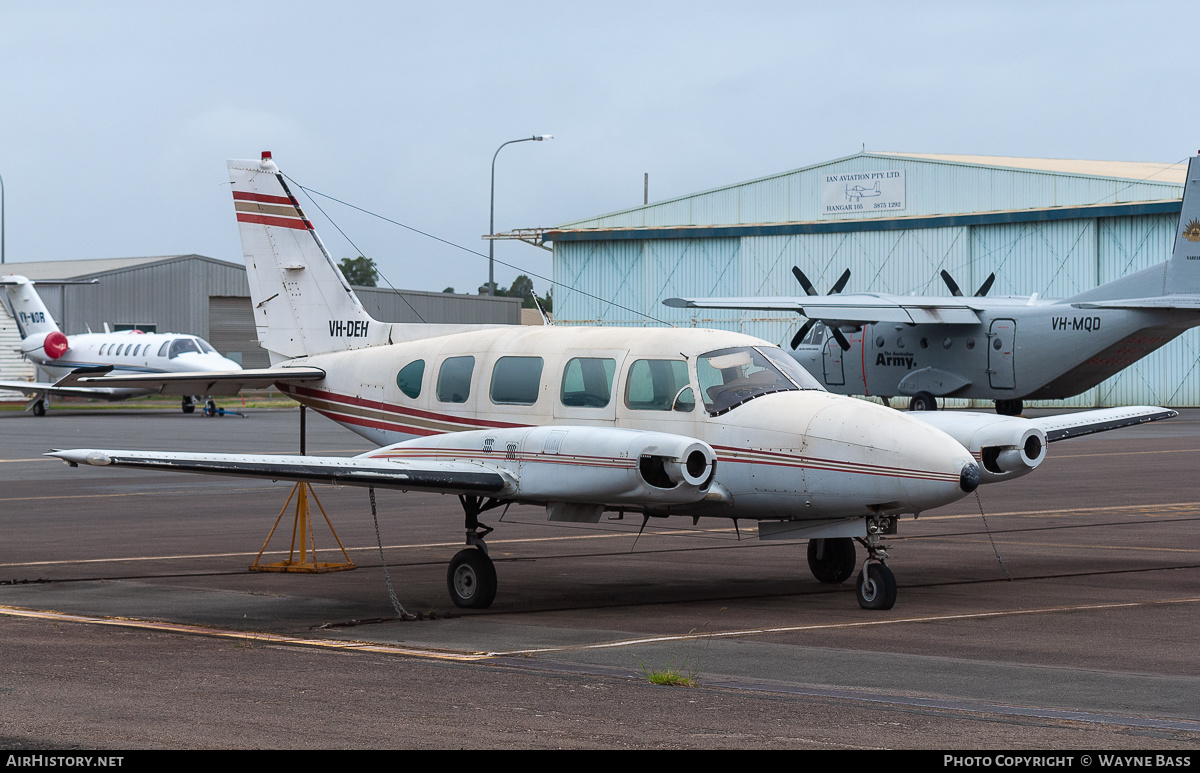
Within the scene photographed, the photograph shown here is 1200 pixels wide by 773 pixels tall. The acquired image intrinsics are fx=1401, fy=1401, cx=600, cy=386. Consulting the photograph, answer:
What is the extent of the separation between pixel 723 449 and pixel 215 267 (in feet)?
221

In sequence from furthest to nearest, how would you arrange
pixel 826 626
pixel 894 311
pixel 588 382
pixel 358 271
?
pixel 358 271, pixel 894 311, pixel 588 382, pixel 826 626

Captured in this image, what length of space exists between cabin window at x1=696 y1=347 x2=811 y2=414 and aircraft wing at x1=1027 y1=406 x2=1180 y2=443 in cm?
268

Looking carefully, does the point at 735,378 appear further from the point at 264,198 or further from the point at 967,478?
the point at 264,198

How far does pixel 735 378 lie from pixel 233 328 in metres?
67.4

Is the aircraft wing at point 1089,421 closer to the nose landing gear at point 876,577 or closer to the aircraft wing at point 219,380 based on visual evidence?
the nose landing gear at point 876,577

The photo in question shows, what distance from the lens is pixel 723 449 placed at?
12305mm

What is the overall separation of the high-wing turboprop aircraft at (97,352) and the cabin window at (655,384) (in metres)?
40.6

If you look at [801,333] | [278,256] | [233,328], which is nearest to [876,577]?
[278,256]

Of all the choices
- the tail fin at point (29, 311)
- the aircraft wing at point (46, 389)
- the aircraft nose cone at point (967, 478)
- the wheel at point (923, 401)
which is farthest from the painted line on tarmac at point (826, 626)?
the tail fin at point (29, 311)

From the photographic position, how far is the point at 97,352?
2227 inches

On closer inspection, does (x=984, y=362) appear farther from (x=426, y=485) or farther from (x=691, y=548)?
(x=426, y=485)

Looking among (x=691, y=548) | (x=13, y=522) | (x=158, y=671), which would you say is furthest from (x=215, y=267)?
(x=158, y=671)

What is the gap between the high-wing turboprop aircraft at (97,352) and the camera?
53.1 metres

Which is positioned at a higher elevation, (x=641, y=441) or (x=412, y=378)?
(x=412, y=378)
